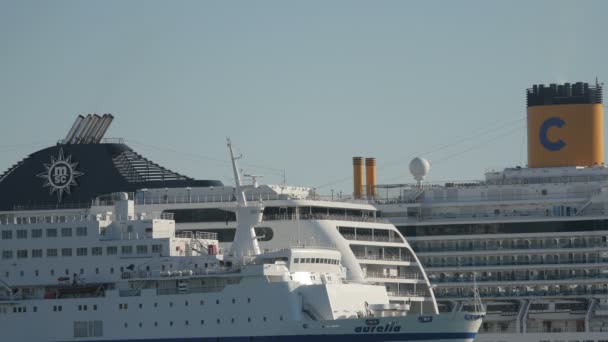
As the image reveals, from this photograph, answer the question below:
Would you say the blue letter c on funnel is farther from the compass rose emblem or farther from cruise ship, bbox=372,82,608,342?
the compass rose emblem

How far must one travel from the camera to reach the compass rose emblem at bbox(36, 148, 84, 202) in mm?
125812

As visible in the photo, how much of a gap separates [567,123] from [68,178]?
2990cm

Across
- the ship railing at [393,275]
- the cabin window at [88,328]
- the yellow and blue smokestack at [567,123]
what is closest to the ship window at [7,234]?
the cabin window at [88,328]

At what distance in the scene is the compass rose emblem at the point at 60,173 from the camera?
126 meters

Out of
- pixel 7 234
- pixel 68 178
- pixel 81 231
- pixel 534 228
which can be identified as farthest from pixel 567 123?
pixel 7 234

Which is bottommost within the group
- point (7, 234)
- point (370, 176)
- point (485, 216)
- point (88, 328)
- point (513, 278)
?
point (88, 328)

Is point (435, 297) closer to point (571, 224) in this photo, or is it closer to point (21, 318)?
point (571, 224)

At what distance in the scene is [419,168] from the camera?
13338cm

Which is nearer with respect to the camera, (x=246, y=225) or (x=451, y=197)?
(x=246, y=225)

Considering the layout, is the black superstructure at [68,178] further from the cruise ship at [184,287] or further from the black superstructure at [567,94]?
the black superstructure at [567,94]

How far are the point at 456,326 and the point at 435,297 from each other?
23.8 metres

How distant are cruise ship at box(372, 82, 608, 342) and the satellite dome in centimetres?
6

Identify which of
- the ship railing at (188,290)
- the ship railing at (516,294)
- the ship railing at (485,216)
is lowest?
the ship railing at (516,294)

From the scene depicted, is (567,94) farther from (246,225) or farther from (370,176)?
(246,225)
